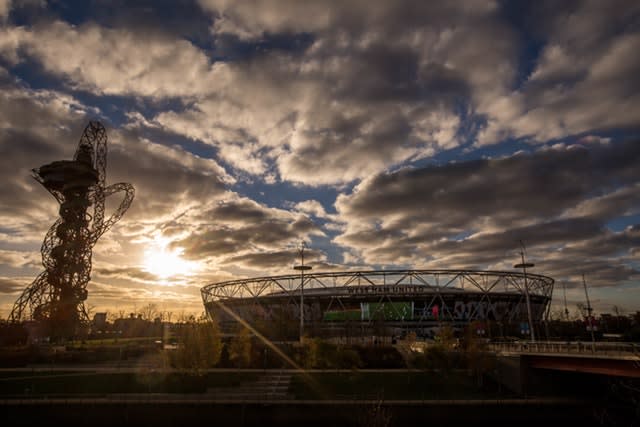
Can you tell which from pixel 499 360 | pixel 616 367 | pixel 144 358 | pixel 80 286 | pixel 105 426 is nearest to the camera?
pixel 616 367

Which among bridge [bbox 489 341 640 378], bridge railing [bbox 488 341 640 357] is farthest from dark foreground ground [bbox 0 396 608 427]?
bridge railing [bbox 488 341 640 357]

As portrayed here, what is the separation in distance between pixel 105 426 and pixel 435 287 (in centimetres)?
8400

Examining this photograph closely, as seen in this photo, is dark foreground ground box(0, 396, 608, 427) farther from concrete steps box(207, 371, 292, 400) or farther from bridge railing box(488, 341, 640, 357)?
bridge railing box(488, 341, 640, 357)

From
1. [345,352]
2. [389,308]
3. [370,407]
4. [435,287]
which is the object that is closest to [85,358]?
[345,352]

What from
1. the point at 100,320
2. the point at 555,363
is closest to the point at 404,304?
Result: the point at 555,363

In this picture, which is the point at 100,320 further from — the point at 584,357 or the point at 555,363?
the point at 584,357

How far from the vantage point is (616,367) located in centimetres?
3553

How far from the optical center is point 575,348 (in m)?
43.5

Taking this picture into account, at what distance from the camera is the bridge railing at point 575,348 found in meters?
35.4

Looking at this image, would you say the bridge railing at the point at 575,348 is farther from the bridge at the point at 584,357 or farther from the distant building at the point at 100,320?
the distant building at the point at 100,320

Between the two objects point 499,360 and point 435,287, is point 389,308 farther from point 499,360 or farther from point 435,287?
point 499,360

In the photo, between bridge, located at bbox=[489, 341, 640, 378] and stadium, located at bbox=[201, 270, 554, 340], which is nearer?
bridge, located at bbox=[489, 341, 640, 378]

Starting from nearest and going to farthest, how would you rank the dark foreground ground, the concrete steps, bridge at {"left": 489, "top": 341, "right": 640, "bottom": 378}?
1. bridge at {"left": 489, "top": 341, "right": 640, "bottom": 378}
2. the dark foreground ground
3. the concrete steps

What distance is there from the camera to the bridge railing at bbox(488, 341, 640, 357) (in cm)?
3544
